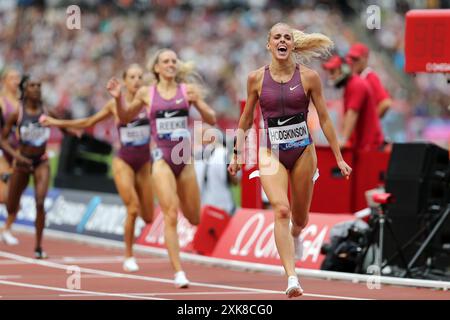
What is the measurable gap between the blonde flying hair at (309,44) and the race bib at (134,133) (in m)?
4.53

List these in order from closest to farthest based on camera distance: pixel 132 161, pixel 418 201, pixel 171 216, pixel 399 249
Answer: pixel 171 216
pixel 399 249
pixel 418 201
pixel 132 161

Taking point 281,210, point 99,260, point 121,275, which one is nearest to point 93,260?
→ point 99,260

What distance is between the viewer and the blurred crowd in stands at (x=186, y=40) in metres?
30.9

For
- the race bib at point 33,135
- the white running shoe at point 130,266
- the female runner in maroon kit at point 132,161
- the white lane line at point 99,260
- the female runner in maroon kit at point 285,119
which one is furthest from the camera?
the race bib at point 33,135

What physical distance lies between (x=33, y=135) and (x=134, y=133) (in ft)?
7.11

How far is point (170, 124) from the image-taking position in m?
14.7

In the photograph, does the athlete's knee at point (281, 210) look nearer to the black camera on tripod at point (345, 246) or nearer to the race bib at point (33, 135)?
the black camera on tripod at point (345, 246)

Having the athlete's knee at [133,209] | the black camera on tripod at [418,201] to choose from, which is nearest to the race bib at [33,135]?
the athlete's knee at [133,209]

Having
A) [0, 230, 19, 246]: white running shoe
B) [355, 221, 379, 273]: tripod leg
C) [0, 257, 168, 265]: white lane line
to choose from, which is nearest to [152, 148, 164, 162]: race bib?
[355, 221, 379, 273]: tripod leg

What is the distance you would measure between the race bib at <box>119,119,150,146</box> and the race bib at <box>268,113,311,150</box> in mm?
4834

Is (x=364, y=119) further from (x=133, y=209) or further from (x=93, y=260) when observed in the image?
(x=93, y=260)

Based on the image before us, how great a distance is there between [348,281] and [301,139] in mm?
2983
